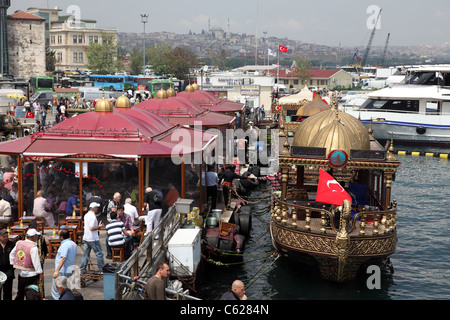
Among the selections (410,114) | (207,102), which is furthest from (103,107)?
(410,114)

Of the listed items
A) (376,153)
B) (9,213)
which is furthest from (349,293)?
(9,213)

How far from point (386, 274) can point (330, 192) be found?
4443mm

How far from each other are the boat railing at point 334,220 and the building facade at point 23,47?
9282 cm

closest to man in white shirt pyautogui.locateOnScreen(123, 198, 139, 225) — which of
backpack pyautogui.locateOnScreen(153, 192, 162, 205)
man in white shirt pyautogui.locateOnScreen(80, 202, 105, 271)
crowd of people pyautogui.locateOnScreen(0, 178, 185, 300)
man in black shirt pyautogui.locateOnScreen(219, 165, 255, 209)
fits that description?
crowd of people pyautogui.locateOnScreen(0, 178, 185, 300)

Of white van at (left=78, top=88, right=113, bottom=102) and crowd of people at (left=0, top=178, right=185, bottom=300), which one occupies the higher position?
white van at (left=78, top=88, right=113, bottom=102)

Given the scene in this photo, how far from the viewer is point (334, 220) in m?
16.0

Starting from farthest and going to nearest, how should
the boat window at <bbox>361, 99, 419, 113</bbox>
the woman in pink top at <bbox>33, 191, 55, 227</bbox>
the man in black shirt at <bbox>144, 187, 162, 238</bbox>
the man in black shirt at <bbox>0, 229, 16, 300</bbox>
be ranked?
the boat window at <bbox>361, 99, 419, 113</bbox>
the woman in pink top at <bbox>33, 191, 55, 227</bbox>
the man in black shirt at <bbox>144, 187, 162, 238</bbox>
the man in black shirt at <bbox>0, 229, 16, 300</bbox>

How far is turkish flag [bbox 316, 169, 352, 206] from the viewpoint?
14.8 metres

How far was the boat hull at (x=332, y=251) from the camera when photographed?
15320 mm

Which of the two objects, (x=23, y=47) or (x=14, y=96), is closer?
(x=14, y=96)

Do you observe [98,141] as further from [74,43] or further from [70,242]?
[74,43]

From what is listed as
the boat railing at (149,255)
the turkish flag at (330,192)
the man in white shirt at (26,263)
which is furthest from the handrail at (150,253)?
the turkish flag at (330,192)

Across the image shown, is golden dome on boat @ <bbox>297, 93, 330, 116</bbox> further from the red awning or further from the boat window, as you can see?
the red awning
